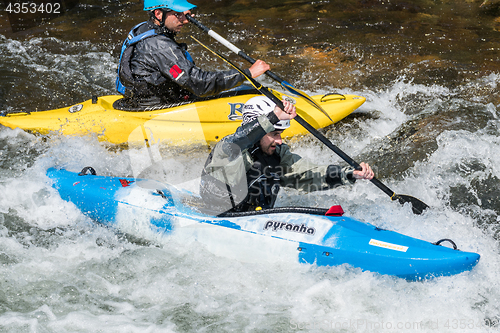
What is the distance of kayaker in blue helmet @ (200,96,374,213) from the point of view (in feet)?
10.4

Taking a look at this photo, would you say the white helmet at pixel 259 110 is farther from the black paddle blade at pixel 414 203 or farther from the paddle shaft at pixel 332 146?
the black paddle blade at pixel 414 203

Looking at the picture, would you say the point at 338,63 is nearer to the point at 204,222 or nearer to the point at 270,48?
the point at 270,48

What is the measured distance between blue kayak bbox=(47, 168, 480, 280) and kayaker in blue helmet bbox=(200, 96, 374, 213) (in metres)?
0.16

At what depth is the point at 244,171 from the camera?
10.7ft

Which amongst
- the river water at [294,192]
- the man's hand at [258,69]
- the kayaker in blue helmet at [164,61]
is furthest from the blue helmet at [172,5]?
the river water at [294,192]

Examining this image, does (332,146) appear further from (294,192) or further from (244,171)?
(294,192)

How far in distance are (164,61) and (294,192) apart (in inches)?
73.0

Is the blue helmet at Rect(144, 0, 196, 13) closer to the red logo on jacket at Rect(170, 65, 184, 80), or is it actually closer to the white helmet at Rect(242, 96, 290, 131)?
the red logo on jacket at Rect(170, 65, 184, 80)

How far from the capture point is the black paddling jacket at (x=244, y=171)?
10.3 feet

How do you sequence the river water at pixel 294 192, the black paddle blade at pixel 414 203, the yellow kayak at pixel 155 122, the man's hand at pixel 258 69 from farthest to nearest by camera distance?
the yellow kayak at pixel 155 122
the man's hand at pixel 258 69
the black paddle blade at pixel 414 203
the river water at pixel 294 192

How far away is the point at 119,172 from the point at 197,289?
2.11 metres

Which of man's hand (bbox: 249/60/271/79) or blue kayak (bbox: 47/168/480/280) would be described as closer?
blue kayak (bbox: 47/168/480/280)

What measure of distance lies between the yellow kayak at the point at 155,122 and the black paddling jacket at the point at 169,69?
30 cm

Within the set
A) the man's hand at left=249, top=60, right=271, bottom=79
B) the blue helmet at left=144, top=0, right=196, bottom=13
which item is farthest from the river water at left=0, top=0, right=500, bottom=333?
the blue helmet at left=144, top=0, right=196, bottom=13
